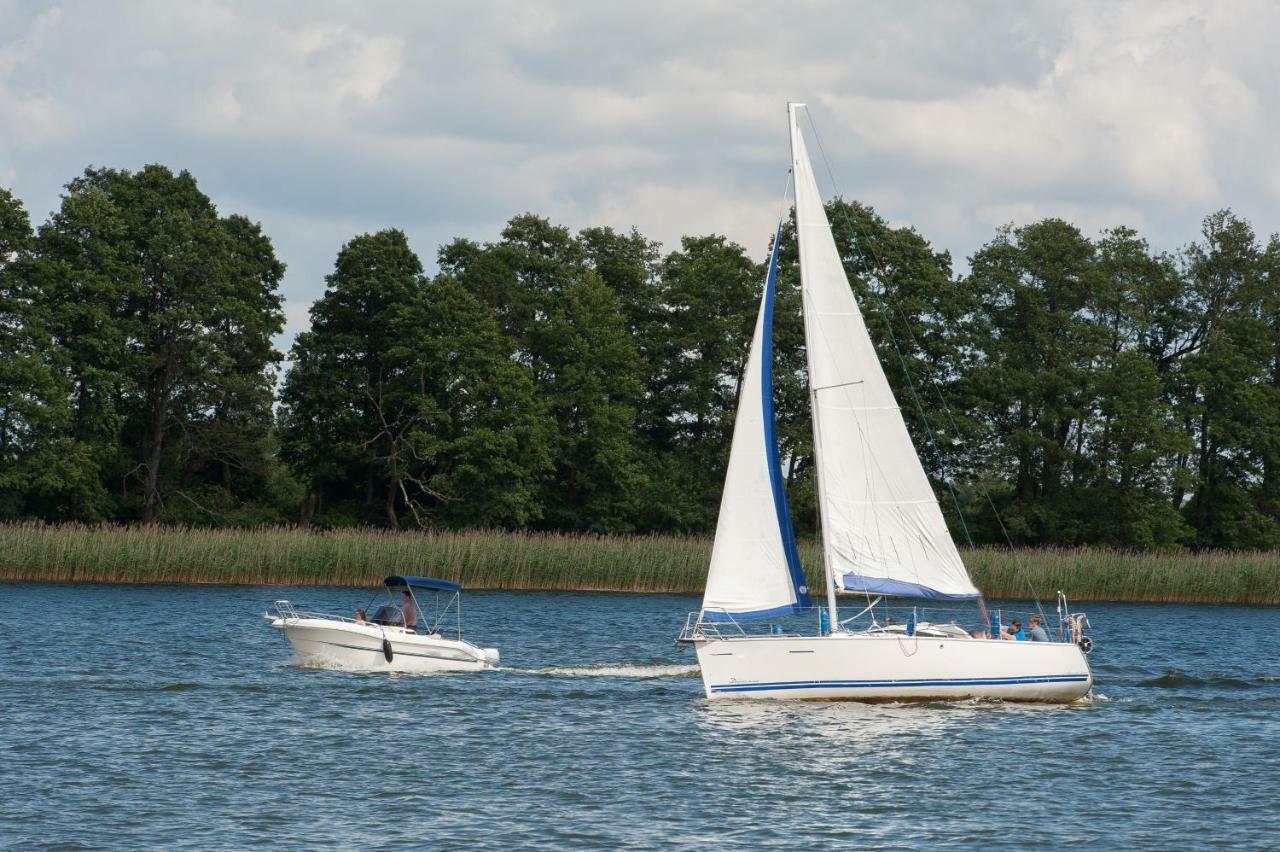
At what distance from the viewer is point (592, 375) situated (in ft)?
255

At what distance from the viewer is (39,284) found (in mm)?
68812

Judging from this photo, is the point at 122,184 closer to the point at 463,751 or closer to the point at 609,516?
the point at 609,516

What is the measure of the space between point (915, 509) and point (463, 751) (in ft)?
28.7

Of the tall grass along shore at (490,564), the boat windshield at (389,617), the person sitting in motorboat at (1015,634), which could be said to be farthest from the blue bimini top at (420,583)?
the tall grass along shore at (490,564)

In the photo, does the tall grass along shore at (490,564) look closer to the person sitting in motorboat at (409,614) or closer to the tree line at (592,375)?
the tree line at (592,375)

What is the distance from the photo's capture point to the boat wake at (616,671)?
34.3m

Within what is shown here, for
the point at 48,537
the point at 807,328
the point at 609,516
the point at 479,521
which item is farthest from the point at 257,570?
the point at 807,328

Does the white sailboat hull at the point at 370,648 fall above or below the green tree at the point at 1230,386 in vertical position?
below

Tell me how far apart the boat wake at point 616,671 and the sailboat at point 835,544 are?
597 centimetres

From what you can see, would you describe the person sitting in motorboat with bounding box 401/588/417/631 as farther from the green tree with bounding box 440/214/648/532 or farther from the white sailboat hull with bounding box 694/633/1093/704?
the green tree with bounding box 440/214/648/532

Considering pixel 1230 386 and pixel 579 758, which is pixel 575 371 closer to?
pixel 1230 386

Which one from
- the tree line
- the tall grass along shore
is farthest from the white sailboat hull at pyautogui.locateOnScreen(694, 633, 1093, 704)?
the tree line

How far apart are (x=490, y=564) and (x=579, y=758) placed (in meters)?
32.8

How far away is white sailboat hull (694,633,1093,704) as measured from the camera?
27875 millimetres
